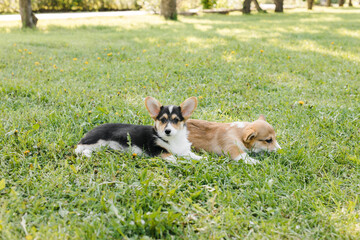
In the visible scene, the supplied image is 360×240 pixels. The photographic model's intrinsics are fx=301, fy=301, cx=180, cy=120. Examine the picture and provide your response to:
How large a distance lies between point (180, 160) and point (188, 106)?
61cm

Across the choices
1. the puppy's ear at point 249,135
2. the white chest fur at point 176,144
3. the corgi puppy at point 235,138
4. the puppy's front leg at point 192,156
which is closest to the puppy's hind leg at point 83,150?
the white chest fur at point 176,144

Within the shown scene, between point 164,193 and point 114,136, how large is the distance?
1.05m

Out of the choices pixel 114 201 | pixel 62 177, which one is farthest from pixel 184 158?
pixel 62 177

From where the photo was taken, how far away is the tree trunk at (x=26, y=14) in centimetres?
1161

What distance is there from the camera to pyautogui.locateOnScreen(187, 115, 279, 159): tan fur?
3.36m

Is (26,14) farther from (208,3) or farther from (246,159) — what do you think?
(208,3)

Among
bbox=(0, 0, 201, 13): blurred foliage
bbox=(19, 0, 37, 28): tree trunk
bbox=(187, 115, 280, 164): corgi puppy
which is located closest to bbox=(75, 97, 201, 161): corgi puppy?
bbox=(187, 115, 280, 164): corgi puppy

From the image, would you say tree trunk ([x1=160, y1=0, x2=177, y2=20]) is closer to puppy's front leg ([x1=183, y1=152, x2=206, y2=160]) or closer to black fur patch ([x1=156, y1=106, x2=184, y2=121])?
black fur patch ([x1=156, y1=106, x2=184, y2=121])

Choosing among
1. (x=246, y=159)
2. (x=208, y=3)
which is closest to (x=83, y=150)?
(x=246, y=159)

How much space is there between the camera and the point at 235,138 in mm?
3436

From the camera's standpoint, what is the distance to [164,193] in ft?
8.51

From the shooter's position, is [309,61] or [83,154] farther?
[309,61]

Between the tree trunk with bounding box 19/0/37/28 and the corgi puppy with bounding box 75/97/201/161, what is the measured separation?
34.8ft

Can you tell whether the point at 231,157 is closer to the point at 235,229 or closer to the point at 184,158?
the point at 184,158
